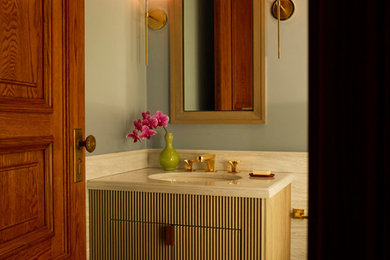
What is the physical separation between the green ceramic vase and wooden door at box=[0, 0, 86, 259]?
0.85 meters


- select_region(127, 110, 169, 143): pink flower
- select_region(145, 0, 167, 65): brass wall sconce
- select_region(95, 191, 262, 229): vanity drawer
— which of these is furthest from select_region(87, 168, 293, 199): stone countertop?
select_region(145, 0, 167, 65): brass wall sconce

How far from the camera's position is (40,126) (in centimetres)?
111

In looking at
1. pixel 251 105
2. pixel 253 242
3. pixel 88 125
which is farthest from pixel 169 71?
pixel 253 242

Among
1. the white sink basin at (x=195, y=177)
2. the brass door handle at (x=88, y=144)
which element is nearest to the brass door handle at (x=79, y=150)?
the brass door handle at (x=88, y=144)

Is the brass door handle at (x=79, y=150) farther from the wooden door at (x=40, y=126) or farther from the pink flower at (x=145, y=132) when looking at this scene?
the pink flower at (x=145, y=132)

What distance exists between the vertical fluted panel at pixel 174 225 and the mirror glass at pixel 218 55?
688 mm

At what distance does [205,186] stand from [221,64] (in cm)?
80

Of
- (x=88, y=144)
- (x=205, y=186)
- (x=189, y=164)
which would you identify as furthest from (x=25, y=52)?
(x=189, y=164)

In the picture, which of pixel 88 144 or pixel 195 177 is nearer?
pixel 88 144

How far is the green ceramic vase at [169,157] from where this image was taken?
2.12 meters

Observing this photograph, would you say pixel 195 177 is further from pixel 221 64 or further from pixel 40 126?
pixel 40 126

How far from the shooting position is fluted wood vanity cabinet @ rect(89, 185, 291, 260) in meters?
1.57

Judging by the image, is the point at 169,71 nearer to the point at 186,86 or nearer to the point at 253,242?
the point at 186,86
